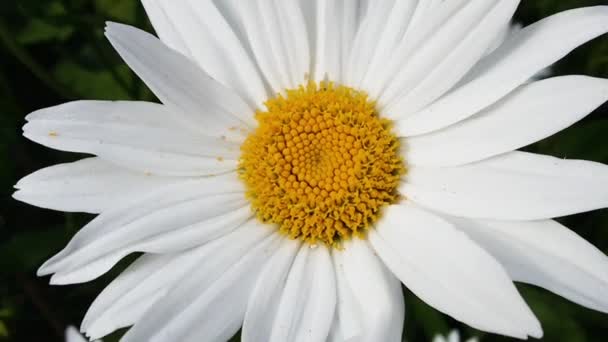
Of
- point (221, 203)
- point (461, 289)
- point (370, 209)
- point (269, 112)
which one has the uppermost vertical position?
point (269, 112)

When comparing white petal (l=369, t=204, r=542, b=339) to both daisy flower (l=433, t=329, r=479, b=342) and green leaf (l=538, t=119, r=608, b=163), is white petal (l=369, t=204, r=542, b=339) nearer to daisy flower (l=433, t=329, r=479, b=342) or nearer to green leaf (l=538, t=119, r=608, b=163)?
daisy flower (l=433, t=329, r=479, b=342)

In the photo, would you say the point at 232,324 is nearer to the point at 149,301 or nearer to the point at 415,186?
the point at 149,301

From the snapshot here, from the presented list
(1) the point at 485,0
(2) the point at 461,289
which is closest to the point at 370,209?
(2) the point at 461,289

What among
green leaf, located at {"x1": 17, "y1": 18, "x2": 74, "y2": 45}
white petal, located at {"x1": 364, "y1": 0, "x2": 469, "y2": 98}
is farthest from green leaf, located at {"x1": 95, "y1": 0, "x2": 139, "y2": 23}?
white petal, located at {"x1": 364, "y1": 0, "x2": 469, "y2": 98}

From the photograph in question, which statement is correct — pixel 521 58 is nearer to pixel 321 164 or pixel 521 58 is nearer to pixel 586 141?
pixel 321 164

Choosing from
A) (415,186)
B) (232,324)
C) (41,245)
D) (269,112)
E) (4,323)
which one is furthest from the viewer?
(41,245)

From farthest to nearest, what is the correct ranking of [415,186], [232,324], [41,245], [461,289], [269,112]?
[41,245], [269,112], [415,186], [232,324], [461,289]

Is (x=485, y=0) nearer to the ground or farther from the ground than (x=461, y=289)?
farther from the ground

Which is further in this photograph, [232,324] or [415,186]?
[415,186]
